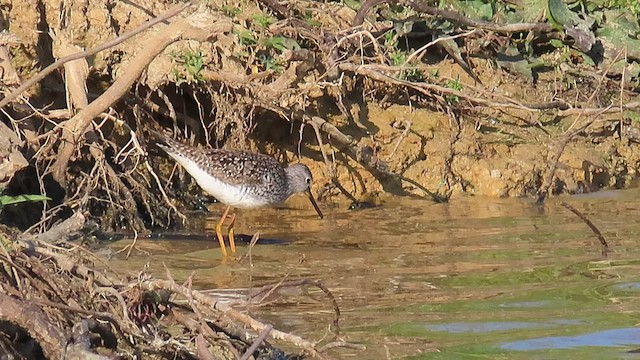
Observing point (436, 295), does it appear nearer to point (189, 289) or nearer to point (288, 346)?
point (288, 346)

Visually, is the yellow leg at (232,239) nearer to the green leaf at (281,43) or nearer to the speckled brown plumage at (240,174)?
the speckled brown plumage at (240,174)

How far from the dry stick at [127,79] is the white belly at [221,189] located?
87cm

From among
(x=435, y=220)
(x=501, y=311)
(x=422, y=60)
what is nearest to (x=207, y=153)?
(x=435, y=220)

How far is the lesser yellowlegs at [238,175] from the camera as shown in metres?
7.96

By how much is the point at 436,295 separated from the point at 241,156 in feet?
8.35

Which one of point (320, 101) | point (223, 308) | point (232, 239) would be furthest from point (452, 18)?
point (223, 308)

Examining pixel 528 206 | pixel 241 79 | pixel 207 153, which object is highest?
pixel 241 79

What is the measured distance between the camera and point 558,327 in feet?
17.8

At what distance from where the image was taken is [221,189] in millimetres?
8133

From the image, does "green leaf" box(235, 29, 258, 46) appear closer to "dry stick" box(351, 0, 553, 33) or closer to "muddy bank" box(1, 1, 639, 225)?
"muddy bank" box(1, 1, 639, 225)

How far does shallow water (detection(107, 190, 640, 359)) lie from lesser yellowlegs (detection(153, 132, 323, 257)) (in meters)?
0.24

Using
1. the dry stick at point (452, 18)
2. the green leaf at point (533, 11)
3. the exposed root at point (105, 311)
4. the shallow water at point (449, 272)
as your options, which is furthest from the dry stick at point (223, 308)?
the green leaf at point (533, 11)

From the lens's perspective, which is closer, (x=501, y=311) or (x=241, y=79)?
(x=501, y=311)

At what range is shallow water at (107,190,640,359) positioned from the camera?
530 cm
